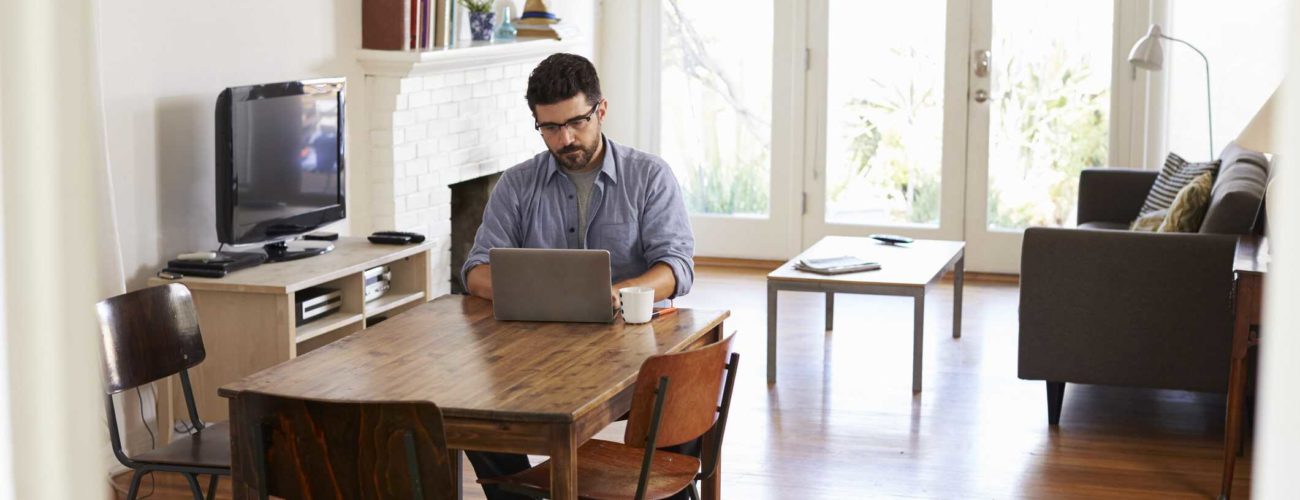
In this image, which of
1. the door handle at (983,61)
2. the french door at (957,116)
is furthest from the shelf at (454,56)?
the door handle at (983,61)

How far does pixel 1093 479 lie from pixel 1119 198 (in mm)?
2725

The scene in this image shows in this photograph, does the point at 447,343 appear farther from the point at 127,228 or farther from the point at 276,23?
the point at 276,23

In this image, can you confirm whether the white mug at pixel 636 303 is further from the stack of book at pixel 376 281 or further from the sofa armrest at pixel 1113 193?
the sofa armrest at pixel 1113 193

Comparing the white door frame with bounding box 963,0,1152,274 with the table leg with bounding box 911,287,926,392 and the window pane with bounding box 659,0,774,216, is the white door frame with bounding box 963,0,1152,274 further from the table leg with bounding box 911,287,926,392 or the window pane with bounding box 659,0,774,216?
the table leg with bounding box 911,287,926,392

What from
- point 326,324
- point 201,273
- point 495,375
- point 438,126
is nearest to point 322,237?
point 326,324

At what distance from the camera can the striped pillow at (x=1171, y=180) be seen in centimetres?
552

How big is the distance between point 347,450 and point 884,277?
3397 millimetres

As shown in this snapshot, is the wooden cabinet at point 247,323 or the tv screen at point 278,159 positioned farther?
the tv screen at point 278,159

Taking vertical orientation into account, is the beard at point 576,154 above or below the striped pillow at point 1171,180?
above

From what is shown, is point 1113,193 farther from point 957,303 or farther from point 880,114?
point 880,114

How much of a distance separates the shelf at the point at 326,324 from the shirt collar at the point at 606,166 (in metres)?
1.22

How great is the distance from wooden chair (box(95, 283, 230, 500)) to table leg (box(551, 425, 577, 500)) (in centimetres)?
101

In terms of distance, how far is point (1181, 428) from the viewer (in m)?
4.67

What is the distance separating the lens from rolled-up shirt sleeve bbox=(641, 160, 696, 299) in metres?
3.34
